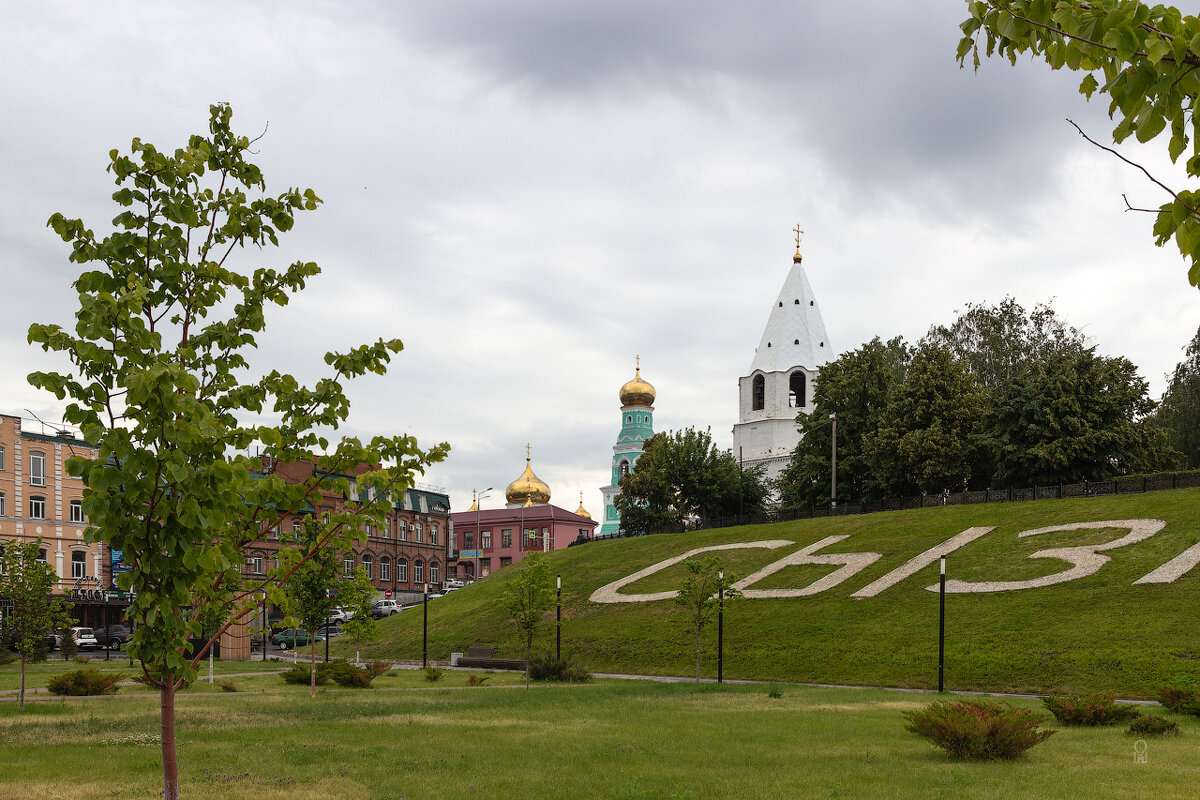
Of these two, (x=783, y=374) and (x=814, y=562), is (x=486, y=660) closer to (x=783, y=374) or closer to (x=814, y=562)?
(x=814, y=562)

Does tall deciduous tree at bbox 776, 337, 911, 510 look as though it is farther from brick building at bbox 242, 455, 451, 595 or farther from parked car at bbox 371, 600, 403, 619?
brick building at bbox 242, 455, 451, 595

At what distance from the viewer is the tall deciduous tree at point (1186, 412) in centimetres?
6662

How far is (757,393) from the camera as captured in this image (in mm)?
107938

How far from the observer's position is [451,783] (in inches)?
567

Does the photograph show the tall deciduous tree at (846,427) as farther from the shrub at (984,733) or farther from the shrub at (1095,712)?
the shrub at (984,733)

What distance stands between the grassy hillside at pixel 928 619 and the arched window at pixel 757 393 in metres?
46.4

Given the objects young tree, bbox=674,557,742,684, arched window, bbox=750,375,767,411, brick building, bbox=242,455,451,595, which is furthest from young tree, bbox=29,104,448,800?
arched window, bbox=750,375,767,411

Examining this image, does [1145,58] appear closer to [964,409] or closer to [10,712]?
[10,712]

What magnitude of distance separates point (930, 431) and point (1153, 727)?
45370 mm

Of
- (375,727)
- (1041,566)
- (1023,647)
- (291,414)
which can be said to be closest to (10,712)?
(375,727)

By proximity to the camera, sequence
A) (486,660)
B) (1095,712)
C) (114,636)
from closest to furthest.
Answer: (1095,712) < (486,660) < (114,636)

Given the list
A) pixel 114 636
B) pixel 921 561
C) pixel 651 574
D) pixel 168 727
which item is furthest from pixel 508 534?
pixel 168 727

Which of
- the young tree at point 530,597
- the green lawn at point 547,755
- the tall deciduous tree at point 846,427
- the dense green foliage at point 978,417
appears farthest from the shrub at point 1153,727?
the tall deciduous tree at point 846,427

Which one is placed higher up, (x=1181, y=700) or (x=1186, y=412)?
(x=1186, y=412)
